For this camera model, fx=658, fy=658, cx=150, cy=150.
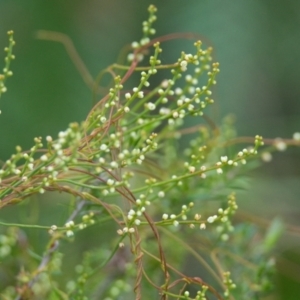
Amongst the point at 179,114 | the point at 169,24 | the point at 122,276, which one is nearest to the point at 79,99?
the point at 169,24

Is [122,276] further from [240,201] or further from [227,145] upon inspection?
[240,201]

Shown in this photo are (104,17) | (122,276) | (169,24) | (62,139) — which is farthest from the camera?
(104,17)

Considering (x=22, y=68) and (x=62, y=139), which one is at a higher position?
(x=22, y=68)

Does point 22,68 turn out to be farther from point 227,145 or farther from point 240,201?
point 227,145

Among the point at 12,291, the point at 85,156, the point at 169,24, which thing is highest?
the point at 169,24

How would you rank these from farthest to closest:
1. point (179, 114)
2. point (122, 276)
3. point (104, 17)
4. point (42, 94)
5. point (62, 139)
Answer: point (104, 17)
point (42, 94)
point (122, 276)
point (179, 114)
point (62, 139)

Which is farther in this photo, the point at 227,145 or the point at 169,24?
the point at 169,24
